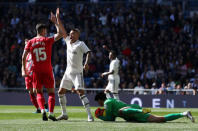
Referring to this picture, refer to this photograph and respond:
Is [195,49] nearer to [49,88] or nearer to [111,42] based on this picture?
[111,42]

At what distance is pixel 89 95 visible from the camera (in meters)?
27.7

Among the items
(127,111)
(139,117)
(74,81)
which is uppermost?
(74,81)

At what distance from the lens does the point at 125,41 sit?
105ft

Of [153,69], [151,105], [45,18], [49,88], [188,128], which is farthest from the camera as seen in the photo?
[45,18]

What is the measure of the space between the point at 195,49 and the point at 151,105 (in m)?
5.62

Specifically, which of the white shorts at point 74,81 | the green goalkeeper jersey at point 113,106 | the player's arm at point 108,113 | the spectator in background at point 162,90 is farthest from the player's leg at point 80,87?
the spectator in background at point 162,90

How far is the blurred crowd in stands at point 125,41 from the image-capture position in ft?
96.6

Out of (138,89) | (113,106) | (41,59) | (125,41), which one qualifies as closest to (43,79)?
(41,59)

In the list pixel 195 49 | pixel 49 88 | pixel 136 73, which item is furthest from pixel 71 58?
pixel 195 49

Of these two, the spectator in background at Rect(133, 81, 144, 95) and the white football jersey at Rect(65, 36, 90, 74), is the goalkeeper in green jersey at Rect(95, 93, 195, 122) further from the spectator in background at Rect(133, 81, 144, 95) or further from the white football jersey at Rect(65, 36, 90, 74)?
the spectator in background at Rect(133, 81, 144, 95)

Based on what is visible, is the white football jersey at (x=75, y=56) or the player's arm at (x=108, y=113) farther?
the white football jersey at (x=75, y=56)

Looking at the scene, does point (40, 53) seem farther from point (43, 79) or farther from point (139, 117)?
point (139, 117)

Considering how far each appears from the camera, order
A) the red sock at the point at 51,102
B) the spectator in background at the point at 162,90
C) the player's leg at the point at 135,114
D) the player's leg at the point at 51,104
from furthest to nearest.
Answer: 1. the spectator in background at the point at 162,90
2. the red sock at the point at 51,102
3. the player's leg at the point at 51,104
4. the player's leg at the point at 135,114

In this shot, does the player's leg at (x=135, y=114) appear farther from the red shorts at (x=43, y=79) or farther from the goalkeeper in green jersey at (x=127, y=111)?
the red shorts at (x=43, y=79)
